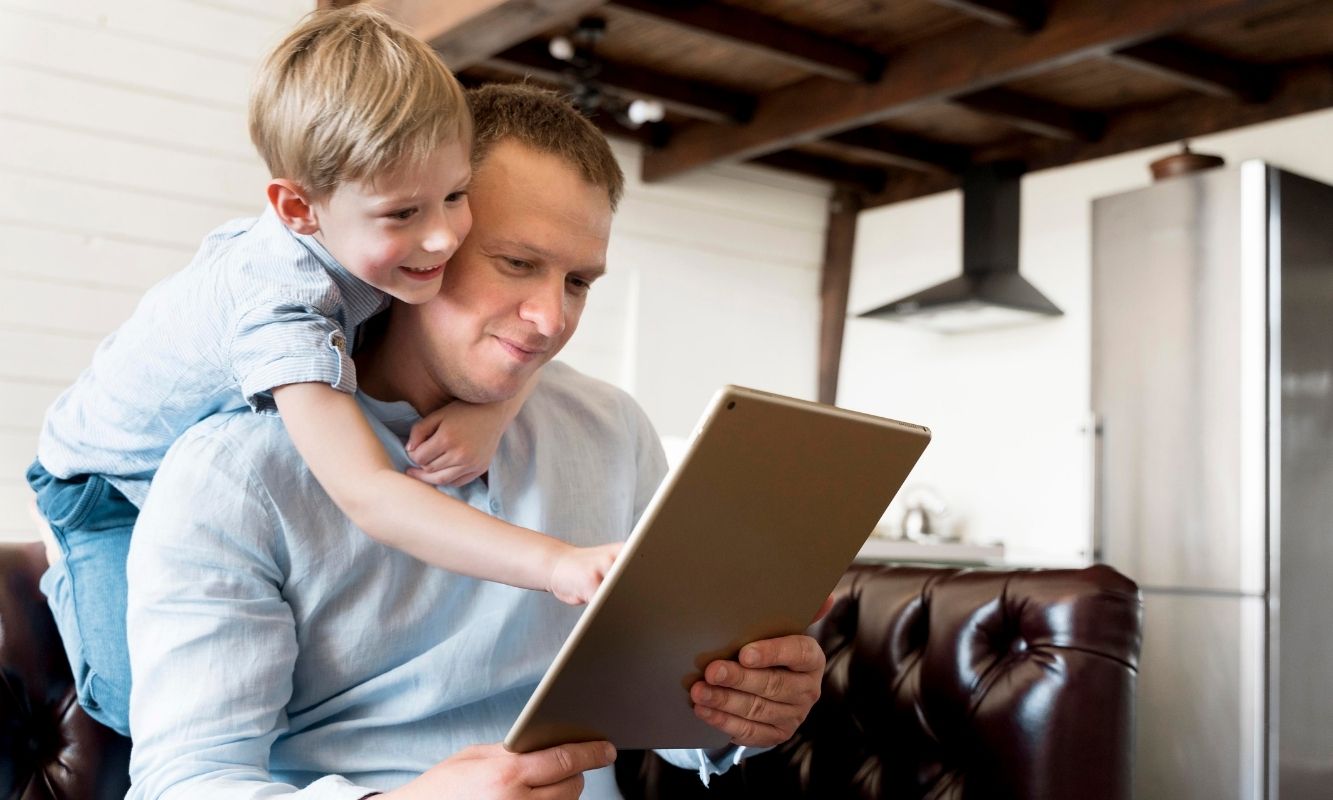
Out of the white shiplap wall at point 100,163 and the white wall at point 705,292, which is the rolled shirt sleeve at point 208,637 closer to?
the white shiplap wall at point 100,163

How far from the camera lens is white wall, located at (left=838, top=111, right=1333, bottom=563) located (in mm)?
5344

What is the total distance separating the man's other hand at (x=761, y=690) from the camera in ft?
3.68

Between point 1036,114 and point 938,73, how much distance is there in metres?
0.80

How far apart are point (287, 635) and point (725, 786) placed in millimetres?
725

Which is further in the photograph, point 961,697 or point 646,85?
point 646,85

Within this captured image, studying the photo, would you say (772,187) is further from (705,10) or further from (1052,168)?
(705,10)

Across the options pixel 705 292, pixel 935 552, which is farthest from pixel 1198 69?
pixel 705 292

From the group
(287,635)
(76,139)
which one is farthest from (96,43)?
(287,635)

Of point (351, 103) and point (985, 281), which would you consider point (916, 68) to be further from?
point (351, 103)

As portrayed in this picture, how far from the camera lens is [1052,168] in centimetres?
586

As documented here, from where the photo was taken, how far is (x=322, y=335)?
1.23 m

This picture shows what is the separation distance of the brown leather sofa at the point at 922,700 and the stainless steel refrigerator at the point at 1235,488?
9.75ft

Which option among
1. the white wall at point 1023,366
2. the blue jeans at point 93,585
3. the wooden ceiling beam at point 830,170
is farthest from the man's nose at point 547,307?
the wooden ceiling beam at point 830,170

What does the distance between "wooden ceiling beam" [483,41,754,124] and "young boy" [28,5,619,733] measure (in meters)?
3.64
